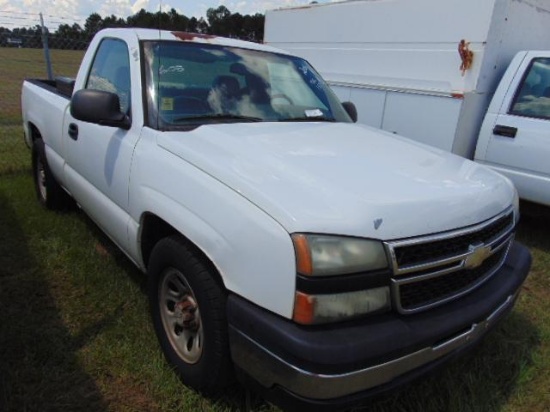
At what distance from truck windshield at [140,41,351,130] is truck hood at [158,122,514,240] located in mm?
205

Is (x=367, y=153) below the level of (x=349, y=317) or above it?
above

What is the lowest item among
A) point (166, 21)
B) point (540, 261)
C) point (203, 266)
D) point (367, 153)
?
point (540, 261)

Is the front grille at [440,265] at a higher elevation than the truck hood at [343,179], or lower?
lower

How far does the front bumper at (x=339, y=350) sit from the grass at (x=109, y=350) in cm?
19

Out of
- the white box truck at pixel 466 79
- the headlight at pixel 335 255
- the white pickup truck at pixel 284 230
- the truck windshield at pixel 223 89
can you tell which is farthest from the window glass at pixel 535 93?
the headlight at pixel 335 255

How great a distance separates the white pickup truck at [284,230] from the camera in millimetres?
1774

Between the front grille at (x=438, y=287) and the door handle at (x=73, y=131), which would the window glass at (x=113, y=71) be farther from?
the front grille at (x=438, y=287)

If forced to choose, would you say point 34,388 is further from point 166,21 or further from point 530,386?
point 166,21

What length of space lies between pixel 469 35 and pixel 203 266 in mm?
3959

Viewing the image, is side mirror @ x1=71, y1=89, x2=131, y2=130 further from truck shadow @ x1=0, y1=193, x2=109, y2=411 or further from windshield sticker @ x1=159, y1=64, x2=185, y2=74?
truck shadow @ x1=0, y1=193, x2=109, y2=411

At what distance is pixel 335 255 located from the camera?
5.81ft

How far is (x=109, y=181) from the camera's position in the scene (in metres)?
2.95

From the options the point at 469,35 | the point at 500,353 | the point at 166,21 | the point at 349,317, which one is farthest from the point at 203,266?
the point at 469,35

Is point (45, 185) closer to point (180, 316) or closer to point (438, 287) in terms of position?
point (180, 316)
